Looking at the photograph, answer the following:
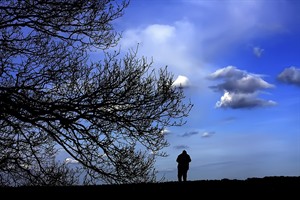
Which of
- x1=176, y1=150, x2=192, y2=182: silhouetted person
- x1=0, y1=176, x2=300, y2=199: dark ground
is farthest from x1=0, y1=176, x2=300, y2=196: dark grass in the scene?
x1=176, y1=150, x2=192, y2=182: silhouetted person

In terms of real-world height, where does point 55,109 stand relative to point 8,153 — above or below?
above

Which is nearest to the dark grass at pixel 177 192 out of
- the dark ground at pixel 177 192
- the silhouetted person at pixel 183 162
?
the dark ground at pixel 177 192

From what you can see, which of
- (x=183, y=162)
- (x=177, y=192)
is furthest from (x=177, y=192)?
(x=183, y=162)

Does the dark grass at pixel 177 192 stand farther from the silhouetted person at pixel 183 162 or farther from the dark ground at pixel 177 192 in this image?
the silhouetted person at pixel 183 162

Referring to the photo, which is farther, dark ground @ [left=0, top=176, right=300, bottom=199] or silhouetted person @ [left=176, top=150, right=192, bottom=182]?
silhouetted person @ [left=176, top=150, right=192, bottom=182]

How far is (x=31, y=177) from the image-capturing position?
46.9 feet

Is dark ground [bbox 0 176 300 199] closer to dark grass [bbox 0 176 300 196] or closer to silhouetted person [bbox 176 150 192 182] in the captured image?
dark grass [bbox 0 176 300 196]

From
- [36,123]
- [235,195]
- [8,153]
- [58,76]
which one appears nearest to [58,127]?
[36,123]

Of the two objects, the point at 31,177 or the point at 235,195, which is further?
the point at 31,177

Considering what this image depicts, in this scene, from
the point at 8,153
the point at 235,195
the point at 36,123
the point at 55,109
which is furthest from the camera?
the point at 8,153

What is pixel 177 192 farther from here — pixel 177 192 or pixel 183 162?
pixel 183 162

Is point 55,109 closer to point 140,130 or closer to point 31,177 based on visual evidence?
point 140,130

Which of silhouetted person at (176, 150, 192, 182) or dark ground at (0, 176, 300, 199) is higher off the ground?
silhouetted person at (176, 150, 192, 182)

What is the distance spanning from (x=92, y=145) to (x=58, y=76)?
2.41 metres
